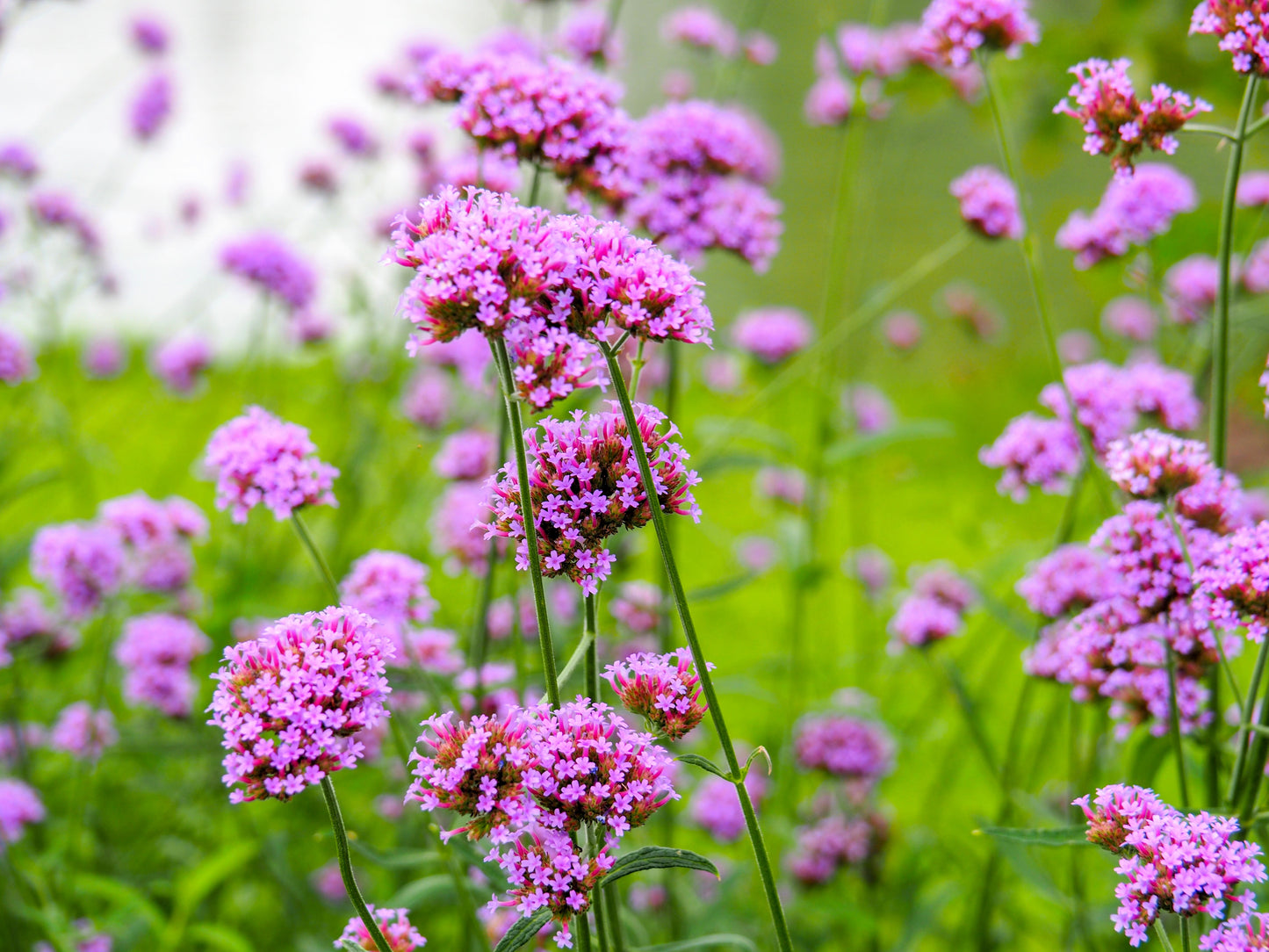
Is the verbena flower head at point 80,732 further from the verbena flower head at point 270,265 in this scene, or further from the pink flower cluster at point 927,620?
the pink flower cluster at point 927,620

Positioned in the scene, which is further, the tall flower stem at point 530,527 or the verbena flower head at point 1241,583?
the verbena flower head at point 1241,583

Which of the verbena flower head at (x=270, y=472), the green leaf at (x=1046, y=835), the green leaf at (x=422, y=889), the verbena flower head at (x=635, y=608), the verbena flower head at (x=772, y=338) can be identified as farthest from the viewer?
the verbena flower head at (x=772, y=338)

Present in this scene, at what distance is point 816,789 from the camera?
2.63 m

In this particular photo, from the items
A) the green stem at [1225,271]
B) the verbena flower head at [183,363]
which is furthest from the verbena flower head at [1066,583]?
the verbena flower head at [183,363]

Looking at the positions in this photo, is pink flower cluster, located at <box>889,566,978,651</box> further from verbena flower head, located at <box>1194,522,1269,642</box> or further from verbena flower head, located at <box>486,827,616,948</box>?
verbena flower head, located at <box>486,827,616,948</box>

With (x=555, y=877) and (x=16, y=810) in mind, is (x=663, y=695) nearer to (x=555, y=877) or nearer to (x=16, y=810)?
(x=555, y=877)

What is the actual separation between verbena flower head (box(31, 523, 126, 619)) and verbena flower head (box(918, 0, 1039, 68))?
176cm

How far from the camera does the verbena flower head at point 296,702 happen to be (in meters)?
0.81

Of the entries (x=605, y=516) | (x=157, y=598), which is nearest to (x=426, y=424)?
(x=157, y=598)

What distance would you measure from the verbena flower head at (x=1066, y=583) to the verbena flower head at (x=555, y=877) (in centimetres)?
96

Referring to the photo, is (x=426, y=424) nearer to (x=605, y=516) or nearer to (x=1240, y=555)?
(x=605, y=516)

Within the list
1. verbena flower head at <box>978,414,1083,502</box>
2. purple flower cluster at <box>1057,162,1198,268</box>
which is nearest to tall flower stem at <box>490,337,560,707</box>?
verbena flower head at <box>978,414,1083,502</box>

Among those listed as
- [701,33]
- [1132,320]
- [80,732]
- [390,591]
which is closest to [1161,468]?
[390,591]

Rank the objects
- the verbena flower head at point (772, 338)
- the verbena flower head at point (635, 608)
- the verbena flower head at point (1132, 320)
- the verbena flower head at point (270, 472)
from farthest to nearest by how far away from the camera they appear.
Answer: the verbena flower head at point (1132, 320) < the verbena flower head at point (772, 338) < the verbena flower head at point (635, 608) < the verbena flower head at point (270, 472)
